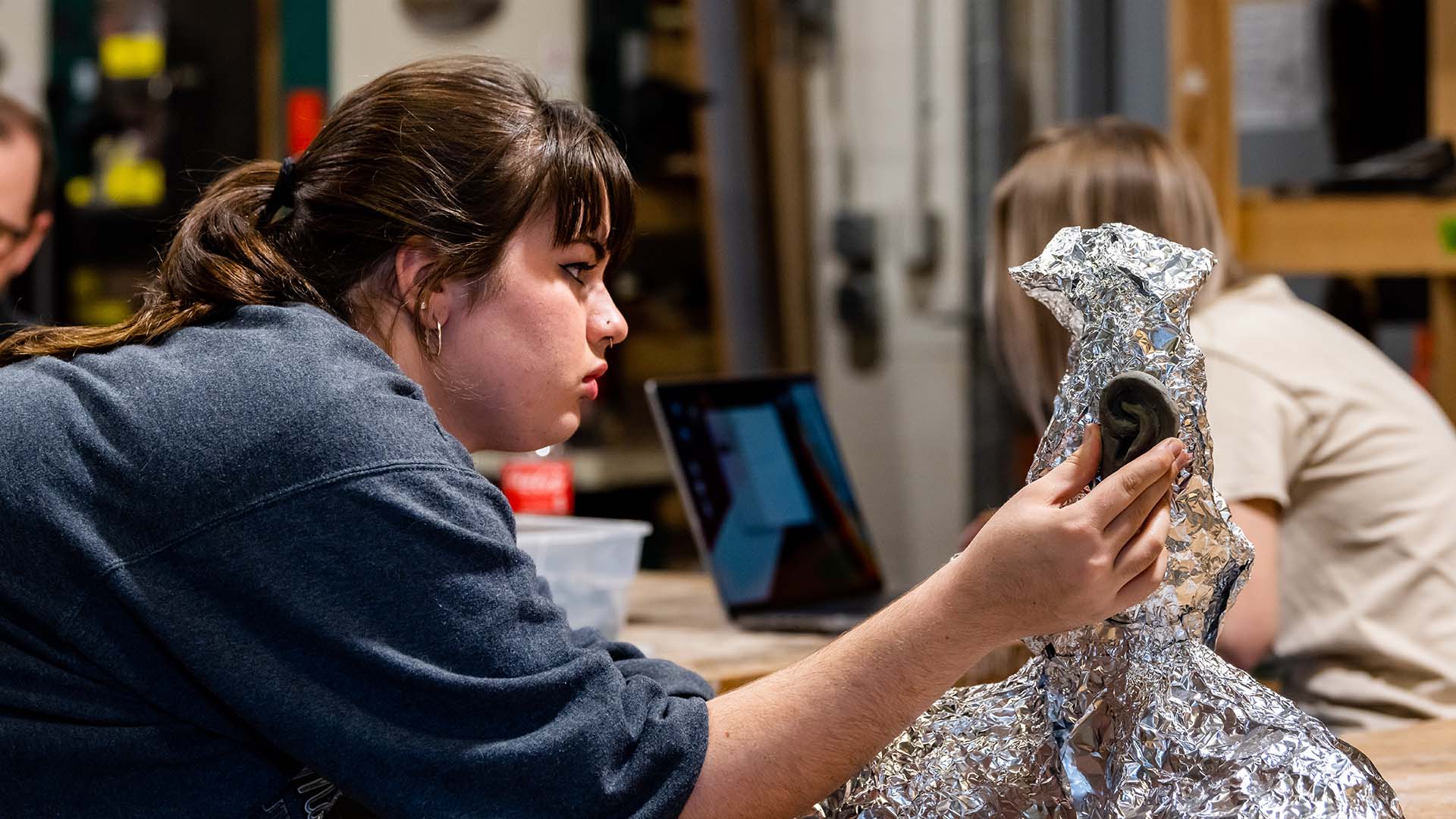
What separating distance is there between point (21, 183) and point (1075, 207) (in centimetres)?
176

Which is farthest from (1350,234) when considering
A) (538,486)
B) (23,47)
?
(23,47)

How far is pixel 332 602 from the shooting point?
84 centimetres

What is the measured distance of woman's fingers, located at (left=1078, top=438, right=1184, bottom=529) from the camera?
0.83 meters

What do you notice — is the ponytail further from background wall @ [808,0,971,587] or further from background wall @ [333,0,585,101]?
background wall @ [333,0,585,101]

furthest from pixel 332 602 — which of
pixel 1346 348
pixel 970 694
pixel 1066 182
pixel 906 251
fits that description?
pixel 906 251

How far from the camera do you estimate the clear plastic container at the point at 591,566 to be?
5.24ft

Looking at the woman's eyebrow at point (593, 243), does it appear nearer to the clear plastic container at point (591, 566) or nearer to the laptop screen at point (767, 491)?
the clear plastic container at point (591, 566)

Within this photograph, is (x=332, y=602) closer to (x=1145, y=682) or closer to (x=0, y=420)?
(x=0, y=420)

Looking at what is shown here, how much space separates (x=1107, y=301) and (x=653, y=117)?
3.18m

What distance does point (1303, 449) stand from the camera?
5.41 feet

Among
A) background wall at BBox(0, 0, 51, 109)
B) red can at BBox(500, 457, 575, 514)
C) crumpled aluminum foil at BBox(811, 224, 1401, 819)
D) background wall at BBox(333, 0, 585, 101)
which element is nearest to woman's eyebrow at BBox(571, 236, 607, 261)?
crumpled aluminum foil at BBox(811, 224, 1401, 819)

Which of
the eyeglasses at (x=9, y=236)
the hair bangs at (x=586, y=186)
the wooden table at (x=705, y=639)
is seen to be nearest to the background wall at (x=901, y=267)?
the wooden table at (x=705, y=639)

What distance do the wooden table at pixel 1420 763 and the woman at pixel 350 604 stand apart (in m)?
0.33

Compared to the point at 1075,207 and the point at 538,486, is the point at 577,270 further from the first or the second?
the point at 538,486
